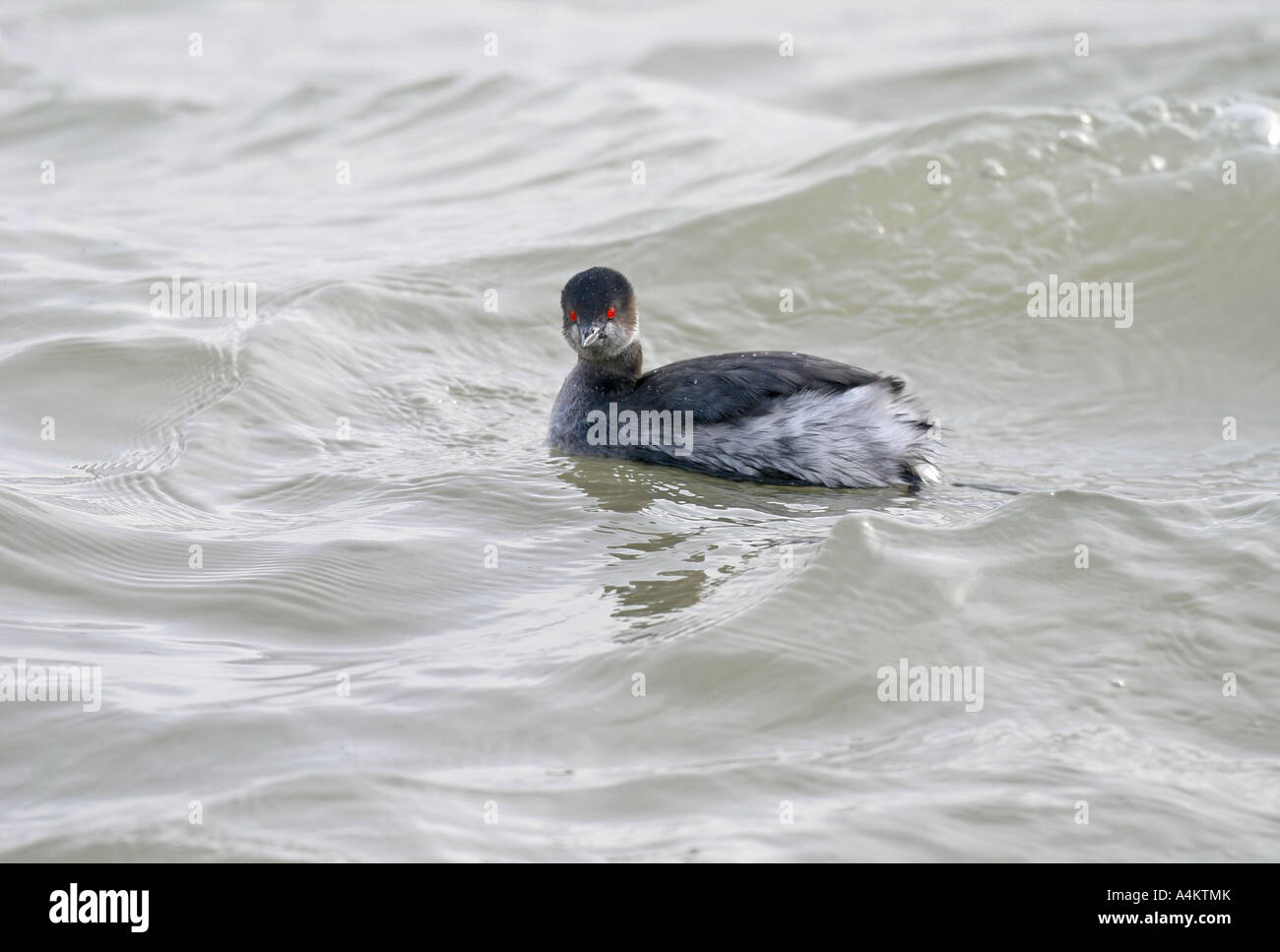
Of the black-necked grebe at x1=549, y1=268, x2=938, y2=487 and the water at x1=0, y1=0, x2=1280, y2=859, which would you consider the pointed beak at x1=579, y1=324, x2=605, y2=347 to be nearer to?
the black-necked grebe at x1=549, y1=268, x2=938, y2=487

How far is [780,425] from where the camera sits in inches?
265

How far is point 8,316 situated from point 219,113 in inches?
177

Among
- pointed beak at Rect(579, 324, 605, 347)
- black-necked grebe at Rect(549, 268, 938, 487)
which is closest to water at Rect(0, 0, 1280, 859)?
black-necked grebe at Rect(549, 268, 938, 487)

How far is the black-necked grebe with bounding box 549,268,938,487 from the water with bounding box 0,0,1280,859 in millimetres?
193

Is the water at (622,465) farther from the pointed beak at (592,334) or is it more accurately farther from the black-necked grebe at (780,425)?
the pointed beak at (592,334)

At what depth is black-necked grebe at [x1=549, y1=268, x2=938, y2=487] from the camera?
6.73 meters

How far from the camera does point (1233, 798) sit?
4.05 metres

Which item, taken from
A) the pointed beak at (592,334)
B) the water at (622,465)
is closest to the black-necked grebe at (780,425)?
the water at (622,465)

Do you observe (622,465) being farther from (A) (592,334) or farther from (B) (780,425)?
(B) (780,425)

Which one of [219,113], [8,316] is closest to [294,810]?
[8,316]

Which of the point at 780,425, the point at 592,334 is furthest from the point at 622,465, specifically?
the point at 780,425

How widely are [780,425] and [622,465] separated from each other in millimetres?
790

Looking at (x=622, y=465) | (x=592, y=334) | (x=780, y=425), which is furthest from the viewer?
(x=592, y=334)

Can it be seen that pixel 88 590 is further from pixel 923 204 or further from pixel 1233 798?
pixel 923 204
